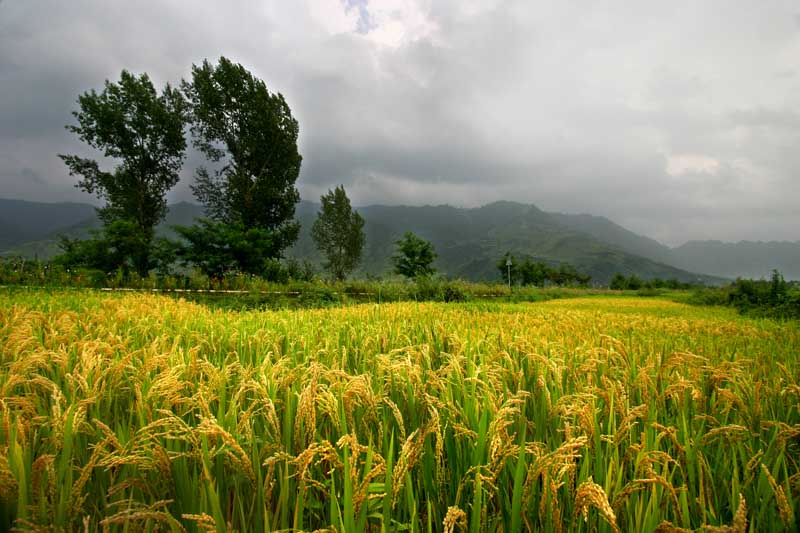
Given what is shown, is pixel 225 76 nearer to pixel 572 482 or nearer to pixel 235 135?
pixel 235 135

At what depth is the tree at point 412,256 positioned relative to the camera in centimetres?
4217

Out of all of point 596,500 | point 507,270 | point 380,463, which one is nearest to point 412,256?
point 507,270

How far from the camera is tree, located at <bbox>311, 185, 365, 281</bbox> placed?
59.2m

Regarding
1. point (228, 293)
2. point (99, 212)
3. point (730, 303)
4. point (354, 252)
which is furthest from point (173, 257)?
point (354, 252)

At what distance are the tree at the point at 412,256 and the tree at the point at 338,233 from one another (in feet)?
56.0

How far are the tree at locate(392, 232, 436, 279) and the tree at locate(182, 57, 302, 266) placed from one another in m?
13.9

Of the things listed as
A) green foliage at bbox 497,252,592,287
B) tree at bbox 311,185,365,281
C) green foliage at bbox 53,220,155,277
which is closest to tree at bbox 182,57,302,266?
green foliage at bbox 53,220,155,277

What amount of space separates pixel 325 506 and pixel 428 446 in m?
0.48

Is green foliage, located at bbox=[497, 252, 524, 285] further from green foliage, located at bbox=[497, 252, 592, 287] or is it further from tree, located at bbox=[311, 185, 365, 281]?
tree, located at bbox=[311, 185, 365, 281]

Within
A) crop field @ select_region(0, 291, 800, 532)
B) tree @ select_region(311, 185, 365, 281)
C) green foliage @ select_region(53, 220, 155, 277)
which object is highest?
tree @ select_region(311, 185, 365, 281)

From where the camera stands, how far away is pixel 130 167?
3123 cm

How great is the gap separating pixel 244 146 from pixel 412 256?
880 inches

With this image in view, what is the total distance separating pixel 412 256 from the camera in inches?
1694

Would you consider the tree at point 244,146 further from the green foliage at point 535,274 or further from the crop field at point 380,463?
the green foliage at point 535,274
